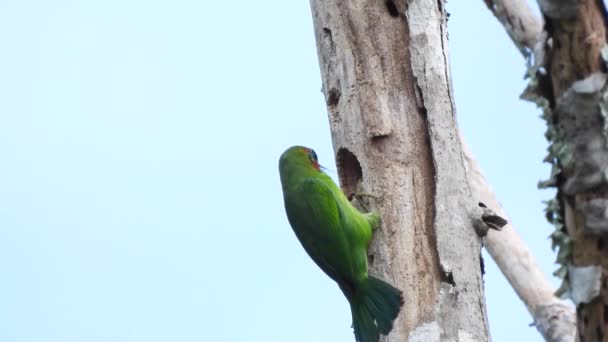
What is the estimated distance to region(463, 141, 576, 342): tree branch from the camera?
605cm

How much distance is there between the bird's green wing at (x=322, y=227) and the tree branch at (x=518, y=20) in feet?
5.22

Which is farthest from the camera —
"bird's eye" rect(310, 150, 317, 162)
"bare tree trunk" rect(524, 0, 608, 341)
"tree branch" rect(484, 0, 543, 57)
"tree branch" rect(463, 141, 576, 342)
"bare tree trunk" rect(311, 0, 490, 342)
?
"tree branch" rect(463, 141, 576, 342)

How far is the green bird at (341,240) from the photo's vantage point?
13.6 feet

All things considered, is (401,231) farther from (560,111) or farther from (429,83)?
(560,111)

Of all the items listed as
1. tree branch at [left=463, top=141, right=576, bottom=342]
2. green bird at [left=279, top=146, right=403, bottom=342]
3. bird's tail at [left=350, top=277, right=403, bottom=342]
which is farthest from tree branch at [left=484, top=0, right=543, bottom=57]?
bird's tail at [left=350, top=277, right=403, bottom=342]

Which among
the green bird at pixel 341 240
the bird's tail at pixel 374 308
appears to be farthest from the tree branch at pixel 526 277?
the bird's tail at pixel 374 308

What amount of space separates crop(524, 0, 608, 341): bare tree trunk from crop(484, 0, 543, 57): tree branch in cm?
349

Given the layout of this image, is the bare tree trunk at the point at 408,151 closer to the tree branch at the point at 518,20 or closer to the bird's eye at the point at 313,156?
the bird's eye at the point at 313,156

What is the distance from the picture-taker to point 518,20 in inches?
228

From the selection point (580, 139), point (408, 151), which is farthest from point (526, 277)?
point (580, 139)


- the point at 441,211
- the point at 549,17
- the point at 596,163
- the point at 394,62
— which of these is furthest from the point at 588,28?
the point at 394,62

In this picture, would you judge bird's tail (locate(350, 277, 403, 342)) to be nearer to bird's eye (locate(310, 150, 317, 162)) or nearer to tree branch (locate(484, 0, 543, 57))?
bird's eye (locate(310, 150, 317, 162))

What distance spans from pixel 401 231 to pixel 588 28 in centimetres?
213

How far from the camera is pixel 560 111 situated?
2.12 metres
